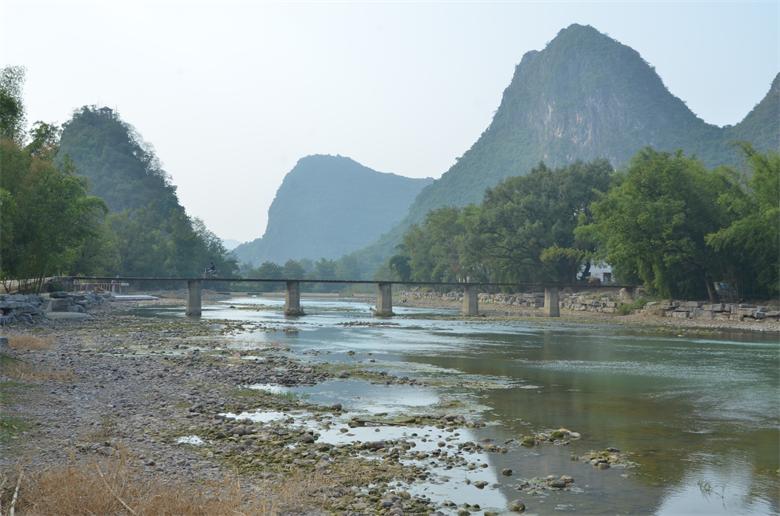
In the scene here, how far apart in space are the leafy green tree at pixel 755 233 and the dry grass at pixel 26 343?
53489 millimetres

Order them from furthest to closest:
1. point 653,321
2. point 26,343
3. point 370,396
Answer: point 653,321 → point 26,343 → point 370,396

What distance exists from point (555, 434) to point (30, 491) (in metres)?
11.8

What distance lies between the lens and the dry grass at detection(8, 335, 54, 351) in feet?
101

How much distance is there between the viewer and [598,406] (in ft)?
75.8

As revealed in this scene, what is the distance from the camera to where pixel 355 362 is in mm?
34656

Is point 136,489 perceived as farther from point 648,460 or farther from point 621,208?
point 621,208

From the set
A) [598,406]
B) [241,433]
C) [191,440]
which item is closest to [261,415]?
[241,433]

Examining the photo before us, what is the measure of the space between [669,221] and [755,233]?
8.11 m

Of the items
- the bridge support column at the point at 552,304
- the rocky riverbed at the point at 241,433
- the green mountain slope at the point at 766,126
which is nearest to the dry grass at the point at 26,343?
the rocky riverbed at the point at 241,433

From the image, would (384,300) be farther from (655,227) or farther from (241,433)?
(241,433)

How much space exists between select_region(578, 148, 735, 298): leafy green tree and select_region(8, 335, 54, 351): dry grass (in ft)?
178

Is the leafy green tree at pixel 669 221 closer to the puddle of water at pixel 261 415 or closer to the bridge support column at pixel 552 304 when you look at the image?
the bridge support column at pixel 552 304

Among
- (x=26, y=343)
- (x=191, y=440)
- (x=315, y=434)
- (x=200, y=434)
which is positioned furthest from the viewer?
(x=26, y=343)

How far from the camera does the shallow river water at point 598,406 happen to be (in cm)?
1343
